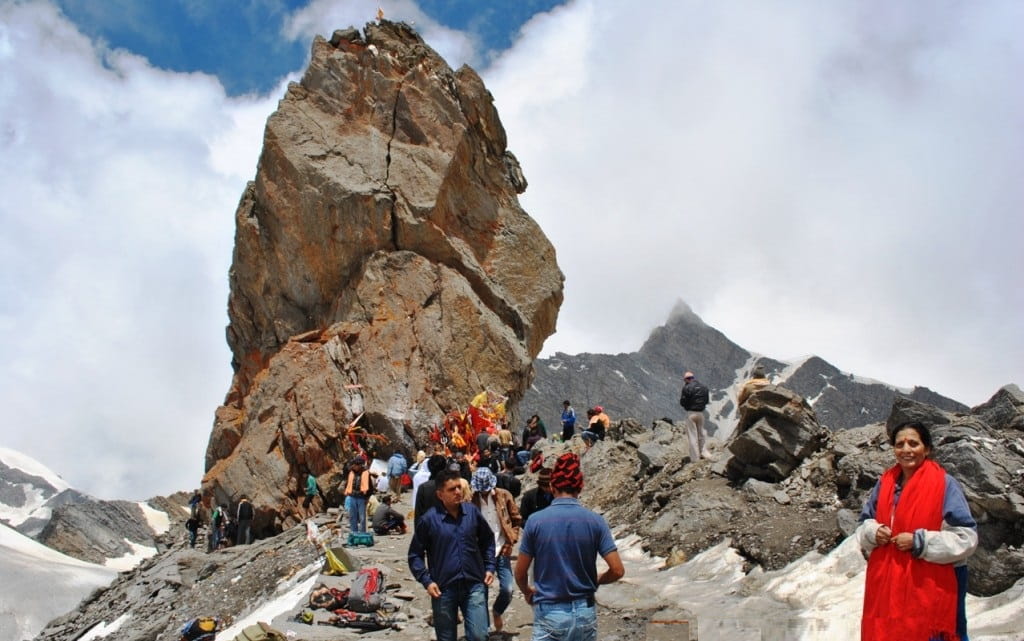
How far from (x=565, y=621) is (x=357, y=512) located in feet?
33.7

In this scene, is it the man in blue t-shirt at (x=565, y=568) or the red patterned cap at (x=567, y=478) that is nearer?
the man in blue t-shirt at (x=565, y=568)

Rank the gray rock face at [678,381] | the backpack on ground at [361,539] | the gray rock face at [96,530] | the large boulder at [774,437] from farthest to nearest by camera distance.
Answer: the gray rock face at [678,381] → the gray rock face at [96,530] → the backpack on ground at [361,539] → the large boulder at [774,437]

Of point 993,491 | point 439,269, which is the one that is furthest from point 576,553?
point 439,269

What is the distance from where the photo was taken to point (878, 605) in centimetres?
433

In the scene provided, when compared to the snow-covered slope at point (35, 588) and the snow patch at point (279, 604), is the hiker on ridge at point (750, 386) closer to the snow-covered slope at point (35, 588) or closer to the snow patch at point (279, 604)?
the snow patch at point (279, 604)

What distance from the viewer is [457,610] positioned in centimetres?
589

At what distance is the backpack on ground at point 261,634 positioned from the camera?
812cm

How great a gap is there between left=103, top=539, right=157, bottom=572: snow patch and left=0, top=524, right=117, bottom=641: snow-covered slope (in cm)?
1046

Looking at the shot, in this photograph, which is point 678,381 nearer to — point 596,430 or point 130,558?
point 130,558

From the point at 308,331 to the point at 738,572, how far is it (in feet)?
68.8

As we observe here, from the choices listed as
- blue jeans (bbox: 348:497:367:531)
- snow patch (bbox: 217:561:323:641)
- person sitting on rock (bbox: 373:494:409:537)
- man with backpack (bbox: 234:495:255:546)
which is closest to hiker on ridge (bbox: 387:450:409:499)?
man with backpack (bbox: 234:495:255:546)

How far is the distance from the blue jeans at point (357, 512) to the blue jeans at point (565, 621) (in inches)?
393

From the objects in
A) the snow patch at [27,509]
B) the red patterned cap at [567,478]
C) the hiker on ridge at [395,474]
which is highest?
the hiker on ridge at [395,474]

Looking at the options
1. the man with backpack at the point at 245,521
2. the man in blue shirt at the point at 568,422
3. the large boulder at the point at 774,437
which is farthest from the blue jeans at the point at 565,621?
the man in blue shirt at the point at 568,422
